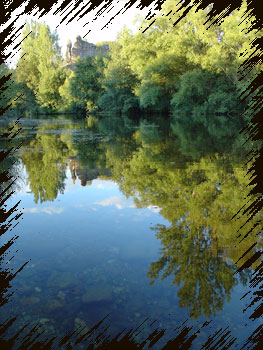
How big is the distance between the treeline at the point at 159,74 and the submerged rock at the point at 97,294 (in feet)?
54.8

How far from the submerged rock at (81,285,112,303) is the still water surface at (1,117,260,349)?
0.01 meters

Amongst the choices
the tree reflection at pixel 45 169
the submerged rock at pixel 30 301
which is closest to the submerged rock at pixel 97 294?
the submerged rock at pixel 30 301

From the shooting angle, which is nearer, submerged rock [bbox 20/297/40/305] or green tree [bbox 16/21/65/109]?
submerged rock [bbox 20/297/40/305]

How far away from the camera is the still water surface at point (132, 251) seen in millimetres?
3336

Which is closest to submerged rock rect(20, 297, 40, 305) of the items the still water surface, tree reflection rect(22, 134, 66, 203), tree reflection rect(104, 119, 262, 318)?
the still water surface

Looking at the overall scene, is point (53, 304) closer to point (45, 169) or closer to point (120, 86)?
point (45, 169)

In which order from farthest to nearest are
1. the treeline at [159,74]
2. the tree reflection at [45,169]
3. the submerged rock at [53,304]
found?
the treeline at [159,74] → the tree reflection at [45,169] → the submerged rock at [53,304]

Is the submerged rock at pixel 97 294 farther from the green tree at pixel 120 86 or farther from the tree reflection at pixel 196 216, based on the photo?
the green tree at pixel 120 86

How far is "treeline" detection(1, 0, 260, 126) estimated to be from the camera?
29375 mm

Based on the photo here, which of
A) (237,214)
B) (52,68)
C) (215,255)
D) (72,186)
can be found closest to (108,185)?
(72,186)

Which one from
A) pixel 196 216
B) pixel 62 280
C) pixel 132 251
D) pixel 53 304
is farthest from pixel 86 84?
pixel 53 304

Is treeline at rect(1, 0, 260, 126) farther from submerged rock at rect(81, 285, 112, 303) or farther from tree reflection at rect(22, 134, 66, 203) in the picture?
submerged rock at rect(81, 285, 112, 303)

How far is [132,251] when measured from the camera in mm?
4801

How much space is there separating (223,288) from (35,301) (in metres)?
2.25
